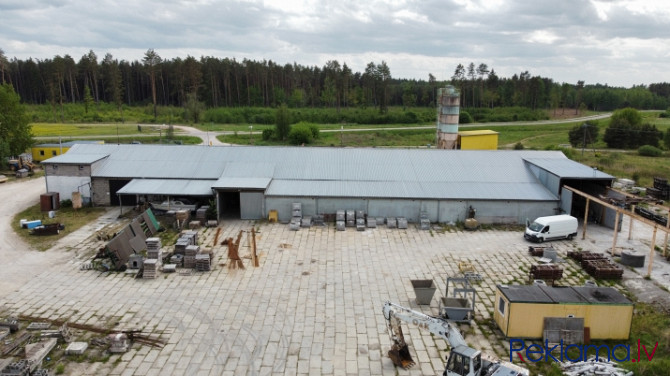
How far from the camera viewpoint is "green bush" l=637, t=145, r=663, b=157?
62.5 metres

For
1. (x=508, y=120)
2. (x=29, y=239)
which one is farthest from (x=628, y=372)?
(x=508, y=120)

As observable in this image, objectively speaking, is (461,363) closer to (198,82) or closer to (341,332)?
(341,332)

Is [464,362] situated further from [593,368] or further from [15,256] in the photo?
[15,256]

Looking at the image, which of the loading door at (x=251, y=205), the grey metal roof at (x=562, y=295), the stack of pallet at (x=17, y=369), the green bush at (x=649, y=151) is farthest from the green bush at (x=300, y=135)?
the stack of pallet at (x=17, y=369)

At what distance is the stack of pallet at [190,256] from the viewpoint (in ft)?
80.4

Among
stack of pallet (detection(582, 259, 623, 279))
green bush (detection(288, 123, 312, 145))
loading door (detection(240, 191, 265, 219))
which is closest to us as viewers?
stack of pallet (detection(582, 259, 623, 279))

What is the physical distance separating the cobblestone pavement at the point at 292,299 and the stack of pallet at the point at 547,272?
0.75 m

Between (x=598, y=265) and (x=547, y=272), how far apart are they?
347 centimetres

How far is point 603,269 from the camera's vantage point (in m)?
23.8

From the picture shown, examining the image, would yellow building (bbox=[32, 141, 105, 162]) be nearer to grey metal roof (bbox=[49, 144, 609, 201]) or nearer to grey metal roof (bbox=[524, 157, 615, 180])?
grey metal roof (bbox=[49, 144, 609, 201])

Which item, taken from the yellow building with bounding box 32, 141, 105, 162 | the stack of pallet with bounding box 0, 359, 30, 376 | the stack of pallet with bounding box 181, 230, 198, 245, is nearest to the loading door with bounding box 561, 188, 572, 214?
the stack of pallet with bounding box 181, 230, 198, 245

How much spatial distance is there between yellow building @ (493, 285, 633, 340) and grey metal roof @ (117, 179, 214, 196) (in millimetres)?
22087

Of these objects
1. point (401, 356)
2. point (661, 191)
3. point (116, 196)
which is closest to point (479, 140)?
point (661, 191)

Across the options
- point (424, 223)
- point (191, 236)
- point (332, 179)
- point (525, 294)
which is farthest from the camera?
point (332, 179)
